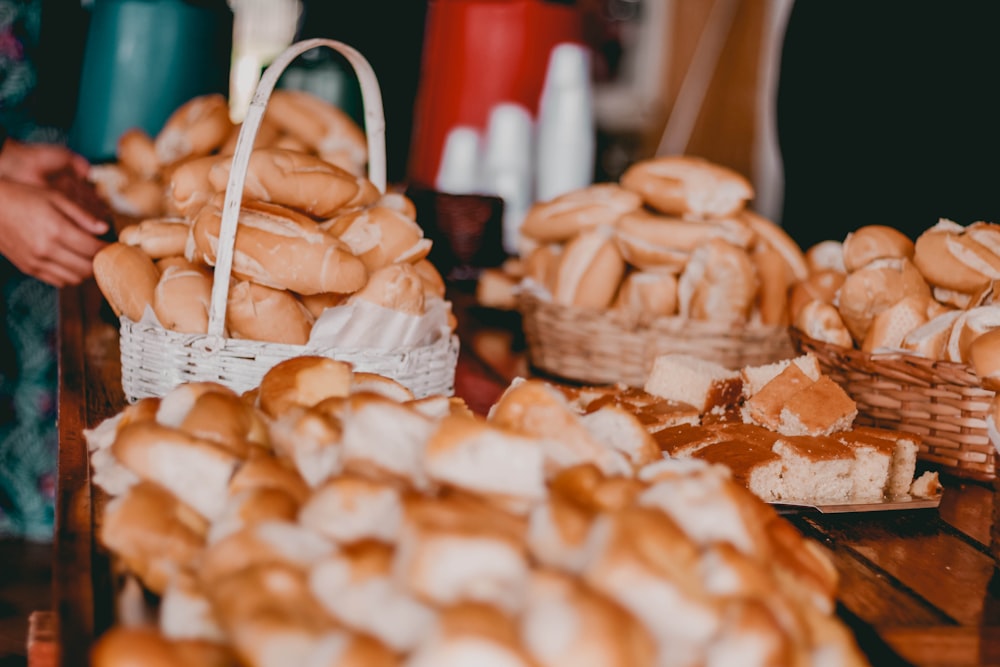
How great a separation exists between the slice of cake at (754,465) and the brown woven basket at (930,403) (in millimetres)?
316

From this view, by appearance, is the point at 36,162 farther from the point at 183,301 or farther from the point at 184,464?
the point at 184,464

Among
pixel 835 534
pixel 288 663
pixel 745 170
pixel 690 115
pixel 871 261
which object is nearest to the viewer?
pixel 288 663

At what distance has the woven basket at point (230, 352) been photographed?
133 cm

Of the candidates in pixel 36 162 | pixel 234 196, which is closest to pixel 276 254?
pixel 234 196

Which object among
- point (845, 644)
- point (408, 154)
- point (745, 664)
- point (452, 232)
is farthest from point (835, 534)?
point (408, 154)

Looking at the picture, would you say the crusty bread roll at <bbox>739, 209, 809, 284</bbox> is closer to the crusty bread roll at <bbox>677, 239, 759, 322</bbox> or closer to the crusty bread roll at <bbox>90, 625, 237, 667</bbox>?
the crusty bread roll at <bbox>677, 239, 759, 322</bbox>

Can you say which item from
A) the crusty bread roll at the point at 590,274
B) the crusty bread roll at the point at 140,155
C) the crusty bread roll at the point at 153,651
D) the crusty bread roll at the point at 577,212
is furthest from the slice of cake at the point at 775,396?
the crusty bread roll at the point at 140,155

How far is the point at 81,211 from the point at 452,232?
92 cm

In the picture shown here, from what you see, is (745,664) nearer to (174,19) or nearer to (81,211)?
(81,211)

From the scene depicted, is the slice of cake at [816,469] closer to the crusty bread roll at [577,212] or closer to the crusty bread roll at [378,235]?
the crusty bread roll at [378,235]

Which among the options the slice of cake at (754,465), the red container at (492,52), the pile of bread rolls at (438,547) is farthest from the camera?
the red container at (492,52)

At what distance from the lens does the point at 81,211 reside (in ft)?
7.32

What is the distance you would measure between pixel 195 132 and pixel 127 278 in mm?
996

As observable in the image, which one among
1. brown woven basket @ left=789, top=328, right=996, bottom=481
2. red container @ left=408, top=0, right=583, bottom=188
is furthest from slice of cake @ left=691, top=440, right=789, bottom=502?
red container @ left=408, top=0, right=583, bottom=188
